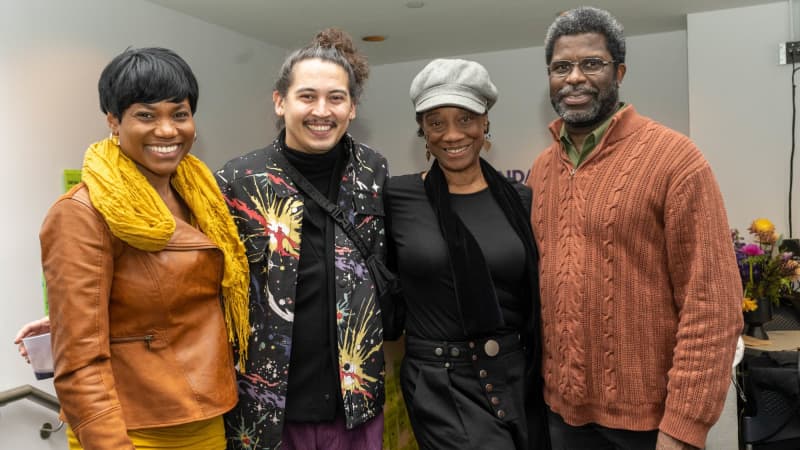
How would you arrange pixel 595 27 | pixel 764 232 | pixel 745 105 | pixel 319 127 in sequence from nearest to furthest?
pixel 595 27
pixel 319 127
pixel 764 232
pixel 745 105

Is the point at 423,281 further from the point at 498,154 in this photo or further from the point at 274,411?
the point at 498,154

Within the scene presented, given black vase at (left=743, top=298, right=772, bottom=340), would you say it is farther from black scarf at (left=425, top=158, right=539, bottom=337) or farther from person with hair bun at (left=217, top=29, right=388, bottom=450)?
person with hair bun at (left=217, top=29, right=388, bottom=450)

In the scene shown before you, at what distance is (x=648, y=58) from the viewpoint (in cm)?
591

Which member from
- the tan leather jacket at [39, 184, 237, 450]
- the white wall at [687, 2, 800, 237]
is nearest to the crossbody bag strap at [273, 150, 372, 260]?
the tan leather jacket at [39, 184, 237, 450]

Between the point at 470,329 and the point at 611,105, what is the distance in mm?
733

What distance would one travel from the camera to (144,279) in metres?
1.46

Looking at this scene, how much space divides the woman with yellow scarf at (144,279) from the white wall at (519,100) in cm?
427

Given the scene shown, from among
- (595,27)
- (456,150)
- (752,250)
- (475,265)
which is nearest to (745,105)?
(752,250)

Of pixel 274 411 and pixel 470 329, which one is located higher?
pixel 470 329

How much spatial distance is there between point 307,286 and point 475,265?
1.56 ft

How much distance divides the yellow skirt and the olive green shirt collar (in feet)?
3.89

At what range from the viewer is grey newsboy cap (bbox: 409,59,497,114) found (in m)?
1.89

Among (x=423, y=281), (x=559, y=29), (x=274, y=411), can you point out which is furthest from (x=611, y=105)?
(x=274, y=411)

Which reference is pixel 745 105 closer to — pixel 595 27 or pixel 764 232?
pixel 764 232
